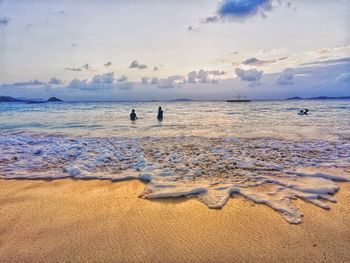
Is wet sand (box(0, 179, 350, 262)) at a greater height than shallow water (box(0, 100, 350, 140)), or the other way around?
wet sand (box(0, 179, 350, 262))

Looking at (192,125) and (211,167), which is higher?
(211,167)

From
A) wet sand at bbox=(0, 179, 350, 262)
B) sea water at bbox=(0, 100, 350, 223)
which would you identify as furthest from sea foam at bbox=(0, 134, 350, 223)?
wet sand at bbox=(0, 179, 350, 262)

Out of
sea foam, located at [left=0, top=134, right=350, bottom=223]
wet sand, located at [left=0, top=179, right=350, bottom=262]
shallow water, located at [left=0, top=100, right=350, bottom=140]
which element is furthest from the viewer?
shallow water, located at [left=0, top=100, right=350, bottom=140]

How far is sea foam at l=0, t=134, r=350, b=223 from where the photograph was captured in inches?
192

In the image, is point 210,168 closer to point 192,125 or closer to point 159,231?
point 159,231

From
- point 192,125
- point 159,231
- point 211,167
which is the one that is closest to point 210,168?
point 211,167

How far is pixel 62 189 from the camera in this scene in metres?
5.25

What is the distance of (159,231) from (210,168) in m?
3.45

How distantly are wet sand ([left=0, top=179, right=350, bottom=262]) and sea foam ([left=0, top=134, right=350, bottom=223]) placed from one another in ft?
1.07

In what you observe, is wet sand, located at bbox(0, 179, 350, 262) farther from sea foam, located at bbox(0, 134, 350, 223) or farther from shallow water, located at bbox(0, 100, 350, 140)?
shallow water, located at bbox(0, 100, 350, 140)

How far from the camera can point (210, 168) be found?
674 cm

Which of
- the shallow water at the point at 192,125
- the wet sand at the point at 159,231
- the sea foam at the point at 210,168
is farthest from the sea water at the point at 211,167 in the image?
the shallow water at the point at 192,125

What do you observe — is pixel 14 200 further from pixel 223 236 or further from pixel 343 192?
pixel 343 192

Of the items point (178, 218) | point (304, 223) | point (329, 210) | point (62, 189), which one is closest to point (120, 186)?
point (62, 189)
